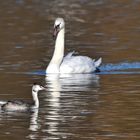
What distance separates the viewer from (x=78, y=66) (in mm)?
21469

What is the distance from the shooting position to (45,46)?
26.3 metres

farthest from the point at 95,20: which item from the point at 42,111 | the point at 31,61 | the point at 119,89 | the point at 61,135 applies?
the point at 61,135

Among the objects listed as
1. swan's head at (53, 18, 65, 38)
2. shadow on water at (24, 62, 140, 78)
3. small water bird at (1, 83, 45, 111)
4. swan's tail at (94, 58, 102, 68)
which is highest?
swan's head at (53, 18, 65, 38)

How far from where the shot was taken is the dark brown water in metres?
14.3

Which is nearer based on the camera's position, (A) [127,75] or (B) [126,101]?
(B) [126,101]

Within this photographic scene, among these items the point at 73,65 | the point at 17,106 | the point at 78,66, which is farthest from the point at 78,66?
the point at 17,106

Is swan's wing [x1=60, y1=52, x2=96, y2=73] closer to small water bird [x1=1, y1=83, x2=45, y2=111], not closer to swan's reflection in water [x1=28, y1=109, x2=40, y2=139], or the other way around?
small water bird [x1=1, y1=83, x2=45, y2=111]

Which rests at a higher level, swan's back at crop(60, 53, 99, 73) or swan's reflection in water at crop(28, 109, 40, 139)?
swan's back at crop(60, 53, 99, 73)

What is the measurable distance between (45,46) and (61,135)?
12700mm

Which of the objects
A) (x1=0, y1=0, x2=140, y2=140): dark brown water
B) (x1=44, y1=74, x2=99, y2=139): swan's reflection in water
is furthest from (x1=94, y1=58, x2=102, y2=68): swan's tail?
(x1=44, y1=74, x2=99, y2=139): swan's reflection in water

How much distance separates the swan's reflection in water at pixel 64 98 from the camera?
1470 cm

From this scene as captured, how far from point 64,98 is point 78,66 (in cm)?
419

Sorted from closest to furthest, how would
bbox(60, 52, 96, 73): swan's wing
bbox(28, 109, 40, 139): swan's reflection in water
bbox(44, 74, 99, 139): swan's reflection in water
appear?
bbox(28, 109, 40, 139): swan's reflection in water
bbox(44, 74, 99, 139): swan's reflection in water
bbox(60, 52, 96, 73): swan's wing

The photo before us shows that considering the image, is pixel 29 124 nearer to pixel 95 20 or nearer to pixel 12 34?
pixel 12 34
